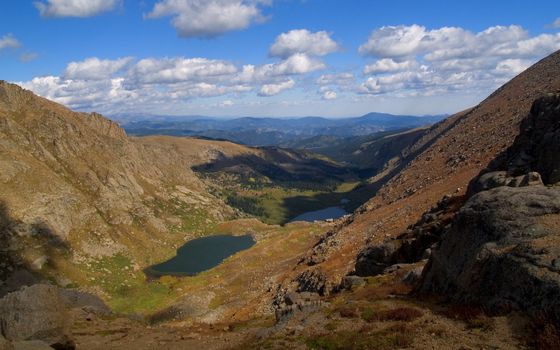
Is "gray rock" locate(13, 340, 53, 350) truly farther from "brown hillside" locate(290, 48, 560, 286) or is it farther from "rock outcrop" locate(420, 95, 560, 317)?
"brown hillside" locate(290, 48, 560, 286)

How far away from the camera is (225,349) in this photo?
36.7 metres

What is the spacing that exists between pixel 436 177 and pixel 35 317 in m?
106

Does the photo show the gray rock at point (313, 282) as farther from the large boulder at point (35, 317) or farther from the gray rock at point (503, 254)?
the large boulder at point (35, 317)

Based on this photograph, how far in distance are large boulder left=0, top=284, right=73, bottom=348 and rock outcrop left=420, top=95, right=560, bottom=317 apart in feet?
104

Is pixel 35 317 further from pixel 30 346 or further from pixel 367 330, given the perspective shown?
pixel 367 330

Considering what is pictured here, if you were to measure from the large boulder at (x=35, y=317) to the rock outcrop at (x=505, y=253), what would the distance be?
31.6 m

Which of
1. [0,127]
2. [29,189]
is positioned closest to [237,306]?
[29,189]

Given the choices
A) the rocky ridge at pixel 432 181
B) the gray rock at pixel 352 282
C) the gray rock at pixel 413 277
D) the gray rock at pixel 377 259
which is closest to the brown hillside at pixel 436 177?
the rocky ridge at pixel 432 181

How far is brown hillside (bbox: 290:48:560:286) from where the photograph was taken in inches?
3487

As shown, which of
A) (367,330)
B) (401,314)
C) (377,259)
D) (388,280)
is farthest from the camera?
(377,259)

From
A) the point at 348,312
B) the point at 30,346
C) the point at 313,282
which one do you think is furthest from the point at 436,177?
the point at 30,346

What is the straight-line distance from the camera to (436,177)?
120500 millimetres

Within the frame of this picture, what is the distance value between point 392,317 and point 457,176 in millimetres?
84844

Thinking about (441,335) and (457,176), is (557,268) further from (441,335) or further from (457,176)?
(457,176)
